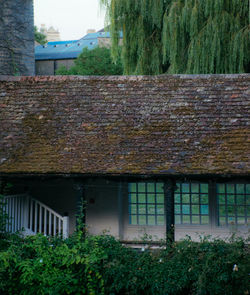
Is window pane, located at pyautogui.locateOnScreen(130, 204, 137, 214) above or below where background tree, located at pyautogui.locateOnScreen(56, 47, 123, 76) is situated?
below

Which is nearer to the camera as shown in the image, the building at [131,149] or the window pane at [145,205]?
the building at [131,149]

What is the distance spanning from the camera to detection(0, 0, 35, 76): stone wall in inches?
979

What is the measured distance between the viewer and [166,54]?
795 inches

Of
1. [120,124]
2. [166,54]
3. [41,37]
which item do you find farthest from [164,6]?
[41,37]

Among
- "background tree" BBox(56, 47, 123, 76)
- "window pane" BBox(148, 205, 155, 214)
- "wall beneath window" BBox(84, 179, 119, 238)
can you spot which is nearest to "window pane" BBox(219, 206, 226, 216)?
"window pane" BBox(148, 205, 155, 214)

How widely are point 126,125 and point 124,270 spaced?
413cm

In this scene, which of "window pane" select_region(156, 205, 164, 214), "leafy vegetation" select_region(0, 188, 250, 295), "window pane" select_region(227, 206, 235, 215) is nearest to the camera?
"leafy vegetation" select_region(0, 188, 250, 295)

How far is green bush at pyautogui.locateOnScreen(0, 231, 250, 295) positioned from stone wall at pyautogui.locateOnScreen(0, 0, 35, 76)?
54.7ft

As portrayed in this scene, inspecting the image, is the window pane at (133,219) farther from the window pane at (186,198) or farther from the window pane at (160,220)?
the window pane at (186,198)

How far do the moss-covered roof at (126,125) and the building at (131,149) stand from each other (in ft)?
0.08

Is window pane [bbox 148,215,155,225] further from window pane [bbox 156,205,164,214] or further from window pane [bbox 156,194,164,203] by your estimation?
window pane [bbox 156,194,164,203]

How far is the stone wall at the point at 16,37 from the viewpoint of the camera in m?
24.9

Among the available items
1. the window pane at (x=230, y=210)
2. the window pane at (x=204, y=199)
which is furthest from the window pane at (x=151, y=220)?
the window pane at (x=230, y=210)

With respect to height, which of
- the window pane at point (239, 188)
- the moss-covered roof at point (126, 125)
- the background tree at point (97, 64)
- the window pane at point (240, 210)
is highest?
the background tree at point (97, 64)
